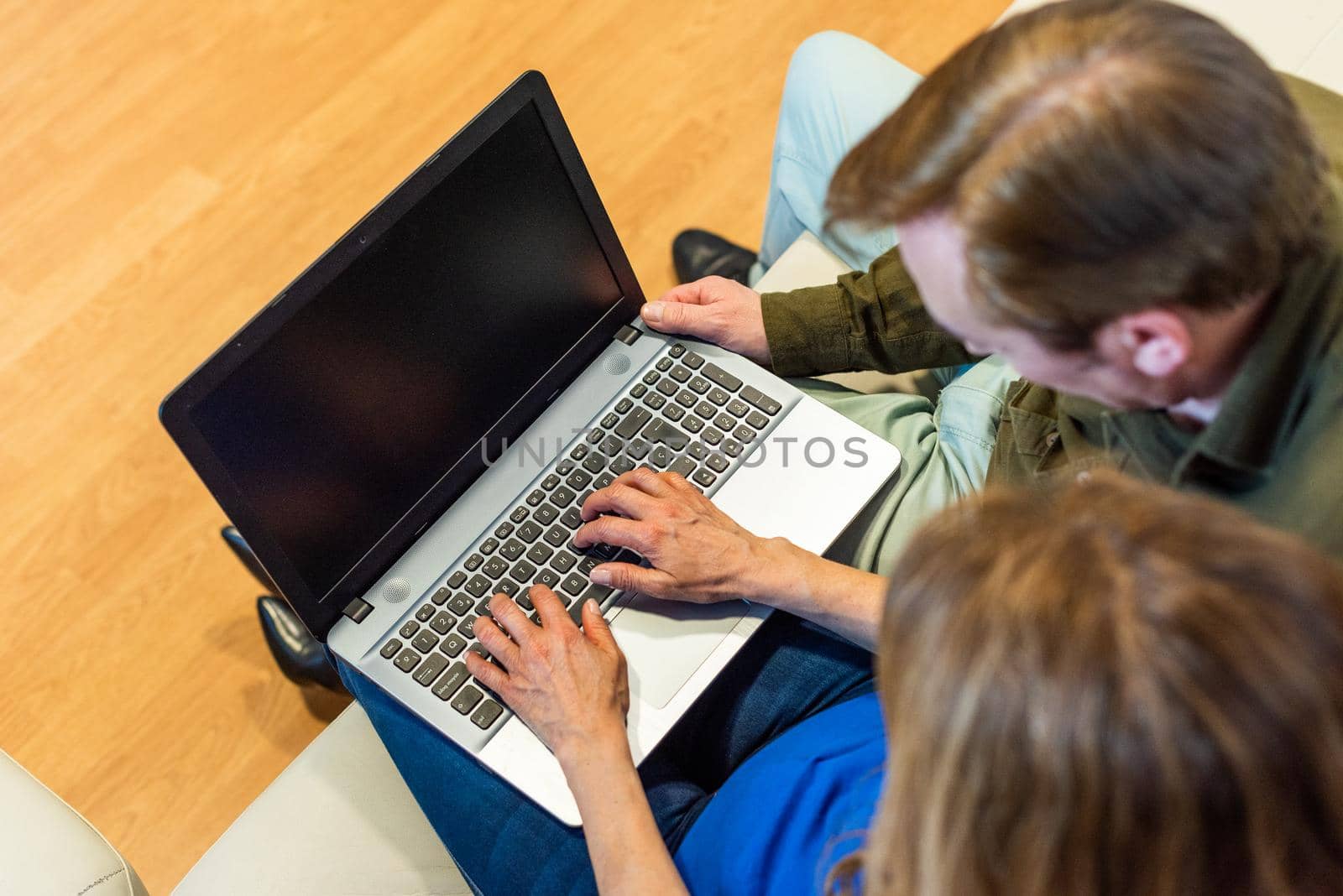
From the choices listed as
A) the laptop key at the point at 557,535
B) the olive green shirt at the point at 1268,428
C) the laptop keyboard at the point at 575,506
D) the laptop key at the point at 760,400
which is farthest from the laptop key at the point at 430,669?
the olive green shirt at the point at 1268,428

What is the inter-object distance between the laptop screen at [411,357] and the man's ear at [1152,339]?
0.44 metres

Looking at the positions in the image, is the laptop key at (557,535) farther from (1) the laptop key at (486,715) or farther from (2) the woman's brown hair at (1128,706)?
(2) the woman's brown hair at (1128,706)

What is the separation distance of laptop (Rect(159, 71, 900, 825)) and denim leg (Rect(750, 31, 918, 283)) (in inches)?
8.6

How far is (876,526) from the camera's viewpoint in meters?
A: 0.99

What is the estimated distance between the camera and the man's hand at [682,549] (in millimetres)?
884

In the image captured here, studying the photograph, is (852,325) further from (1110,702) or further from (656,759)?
(1110,702)

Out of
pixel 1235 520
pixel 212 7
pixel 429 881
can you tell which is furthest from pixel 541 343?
pixel 212 7

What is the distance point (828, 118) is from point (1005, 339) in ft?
1.78

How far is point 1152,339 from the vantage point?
630 millimetres

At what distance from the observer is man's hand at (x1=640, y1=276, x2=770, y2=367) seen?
100 cm

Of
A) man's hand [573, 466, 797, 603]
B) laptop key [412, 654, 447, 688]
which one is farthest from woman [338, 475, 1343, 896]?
laptop key [412, 654, 447, 688]

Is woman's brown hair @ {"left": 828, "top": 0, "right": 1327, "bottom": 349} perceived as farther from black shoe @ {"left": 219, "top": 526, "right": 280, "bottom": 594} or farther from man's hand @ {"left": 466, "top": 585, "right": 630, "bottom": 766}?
black shoe @ {"left": 219, "top": 526, "right": 280, "bottom": 594}

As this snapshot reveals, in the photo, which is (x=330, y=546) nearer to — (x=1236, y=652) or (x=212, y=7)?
(x=1236, y=652)

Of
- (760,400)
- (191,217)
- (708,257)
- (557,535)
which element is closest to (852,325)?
(760,400)
